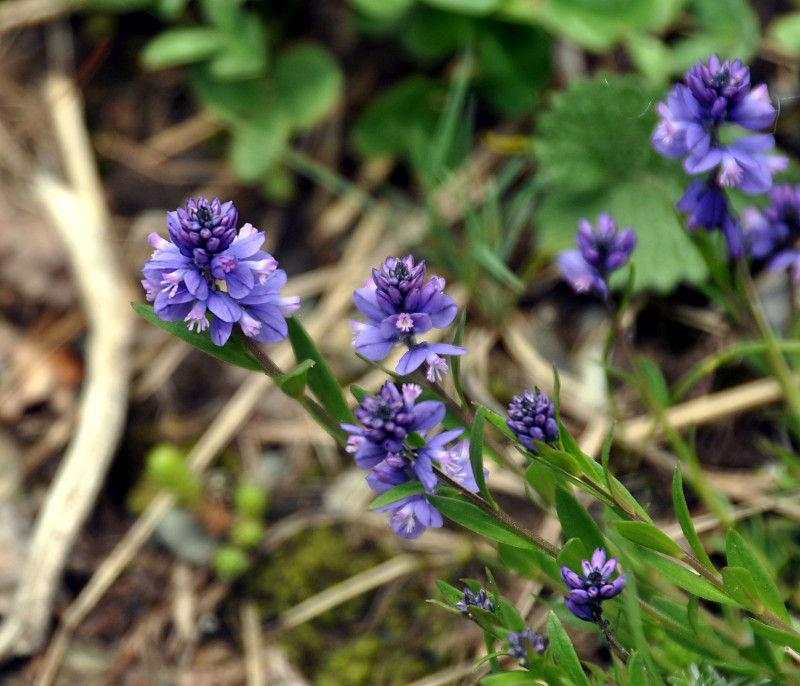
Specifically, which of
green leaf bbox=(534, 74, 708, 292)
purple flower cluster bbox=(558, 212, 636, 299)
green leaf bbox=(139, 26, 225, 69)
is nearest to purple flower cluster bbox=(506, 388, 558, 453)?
purple flower cluster bbox=(558, 212, 636, 299)

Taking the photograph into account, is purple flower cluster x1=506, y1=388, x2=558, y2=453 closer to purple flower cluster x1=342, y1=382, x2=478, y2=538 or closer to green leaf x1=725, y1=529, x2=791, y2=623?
purple flower cluster x1=342, y1=382, x2=478, y2=538

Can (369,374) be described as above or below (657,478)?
above

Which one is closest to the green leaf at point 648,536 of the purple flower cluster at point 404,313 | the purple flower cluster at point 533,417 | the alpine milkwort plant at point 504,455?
the alpine milkwort plant at point 504,455

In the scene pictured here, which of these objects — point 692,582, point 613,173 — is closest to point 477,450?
point 692,582

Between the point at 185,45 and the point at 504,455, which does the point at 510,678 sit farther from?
the point at 185,45

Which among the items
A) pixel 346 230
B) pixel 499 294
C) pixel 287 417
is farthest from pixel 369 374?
pixel 346 230

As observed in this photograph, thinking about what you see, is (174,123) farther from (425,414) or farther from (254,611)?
(425,414)
